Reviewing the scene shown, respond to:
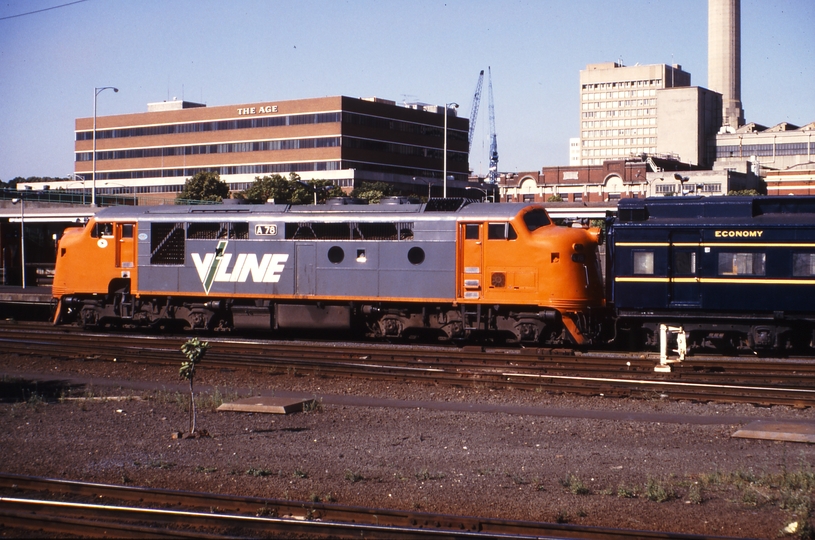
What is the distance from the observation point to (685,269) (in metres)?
21.4

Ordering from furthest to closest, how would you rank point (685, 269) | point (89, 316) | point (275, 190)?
point (275, 190) → point (89, 316) → point (685, 269)

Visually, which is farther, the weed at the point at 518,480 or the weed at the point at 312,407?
the weed at the point at 312,407

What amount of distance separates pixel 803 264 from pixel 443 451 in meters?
12.9

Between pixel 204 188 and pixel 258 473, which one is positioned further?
pixel 204 188

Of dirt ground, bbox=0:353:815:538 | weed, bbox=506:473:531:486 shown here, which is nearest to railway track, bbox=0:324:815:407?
dirt ground, bbox=0:353:815:538

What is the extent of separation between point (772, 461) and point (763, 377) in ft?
21.1

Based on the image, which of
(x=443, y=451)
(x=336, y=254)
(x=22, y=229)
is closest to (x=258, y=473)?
(x=443, y=451)

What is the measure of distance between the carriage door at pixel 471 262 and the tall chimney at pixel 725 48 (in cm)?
18292

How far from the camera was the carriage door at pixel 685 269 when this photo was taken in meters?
21.3

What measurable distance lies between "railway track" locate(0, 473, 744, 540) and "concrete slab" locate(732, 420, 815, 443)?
218 inches

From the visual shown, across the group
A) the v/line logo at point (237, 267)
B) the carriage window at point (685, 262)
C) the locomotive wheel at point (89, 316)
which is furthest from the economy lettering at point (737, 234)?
the locomotive wheel at point (89, 316)

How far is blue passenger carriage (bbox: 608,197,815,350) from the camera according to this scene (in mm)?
20547

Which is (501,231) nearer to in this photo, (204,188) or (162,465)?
(162,465)

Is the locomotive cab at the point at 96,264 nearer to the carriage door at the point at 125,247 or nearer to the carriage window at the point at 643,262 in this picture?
the carriage door at the point at 125,247
